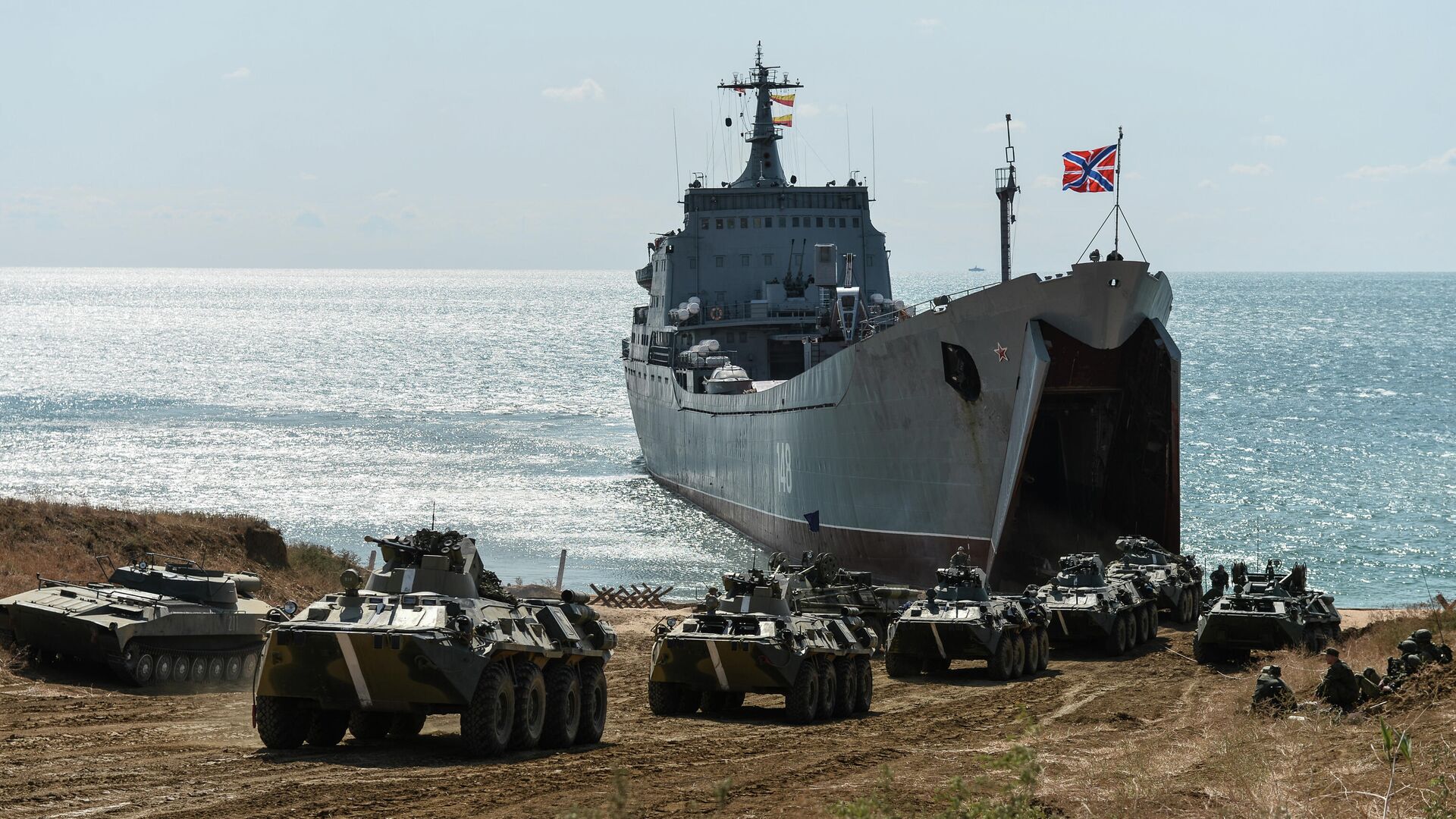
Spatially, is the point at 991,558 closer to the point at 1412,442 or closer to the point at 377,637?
the point at 377,637

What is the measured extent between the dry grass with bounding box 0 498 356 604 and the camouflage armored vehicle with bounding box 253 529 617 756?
11.8 meters

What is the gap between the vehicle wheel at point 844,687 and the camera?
18203 mm

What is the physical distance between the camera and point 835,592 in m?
23.5

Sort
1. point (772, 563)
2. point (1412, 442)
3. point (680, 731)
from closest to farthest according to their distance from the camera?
point (680, 731)
point (772, 563)
point (1412, 442)

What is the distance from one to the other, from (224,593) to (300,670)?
7626mm

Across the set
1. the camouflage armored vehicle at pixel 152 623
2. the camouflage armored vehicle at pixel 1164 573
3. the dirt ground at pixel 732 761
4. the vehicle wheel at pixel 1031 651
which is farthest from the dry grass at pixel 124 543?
the camouflage armored vehicle at pixel 1164 573

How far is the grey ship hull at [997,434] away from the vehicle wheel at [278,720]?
17412 millimetres

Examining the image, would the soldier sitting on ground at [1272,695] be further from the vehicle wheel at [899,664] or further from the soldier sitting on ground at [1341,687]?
the vehicle wheel at [899,664]

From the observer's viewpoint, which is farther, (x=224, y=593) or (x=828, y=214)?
(x=828, y=214)

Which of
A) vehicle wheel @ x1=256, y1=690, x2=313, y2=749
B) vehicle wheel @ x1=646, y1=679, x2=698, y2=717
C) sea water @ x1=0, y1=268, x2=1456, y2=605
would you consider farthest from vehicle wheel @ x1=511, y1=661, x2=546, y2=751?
sea water @ x1=0, y1=268, x2=1456, y2=605

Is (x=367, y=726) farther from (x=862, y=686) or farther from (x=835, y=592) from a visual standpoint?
(x=835, y=592)

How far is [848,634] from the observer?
18500mm

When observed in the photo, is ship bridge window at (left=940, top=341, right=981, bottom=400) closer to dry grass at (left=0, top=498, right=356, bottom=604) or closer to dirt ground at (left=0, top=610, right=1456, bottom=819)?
dirt ground at (left=0, top=610, right=1456, bottom=819)

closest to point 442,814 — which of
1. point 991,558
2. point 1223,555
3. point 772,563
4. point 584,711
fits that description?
point 584,711
